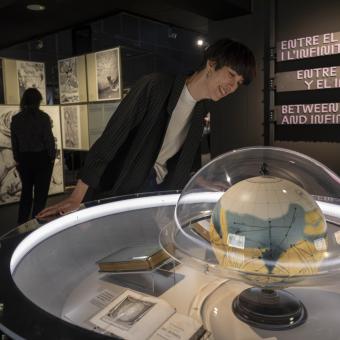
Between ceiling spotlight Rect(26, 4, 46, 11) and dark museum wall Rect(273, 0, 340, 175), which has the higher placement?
ceiling spotlight Rect(26, 4, 46, 11)

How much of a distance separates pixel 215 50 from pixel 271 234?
1.27 meters

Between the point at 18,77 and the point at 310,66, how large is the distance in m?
4.29

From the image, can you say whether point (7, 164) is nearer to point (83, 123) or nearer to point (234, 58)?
point (83, 123)

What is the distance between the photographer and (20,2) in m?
5.14

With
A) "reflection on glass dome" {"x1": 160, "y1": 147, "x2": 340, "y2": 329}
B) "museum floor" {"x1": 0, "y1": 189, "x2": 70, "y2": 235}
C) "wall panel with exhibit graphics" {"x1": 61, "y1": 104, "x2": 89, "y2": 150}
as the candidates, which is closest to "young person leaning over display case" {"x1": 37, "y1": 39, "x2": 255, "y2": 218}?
"reflection on glass dome" {"x1": 160, "y1": 147, "x2": 340, "y2": 329}

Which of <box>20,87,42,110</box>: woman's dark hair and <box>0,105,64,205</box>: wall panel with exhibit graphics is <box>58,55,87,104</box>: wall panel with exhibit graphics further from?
<box>20,87,42,110</box>: woman's dark hair

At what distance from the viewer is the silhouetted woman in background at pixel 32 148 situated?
530cm

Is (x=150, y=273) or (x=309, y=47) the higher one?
(x=309, y=47)

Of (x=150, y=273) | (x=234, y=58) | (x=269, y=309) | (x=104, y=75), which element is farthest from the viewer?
(x=104, y=75)

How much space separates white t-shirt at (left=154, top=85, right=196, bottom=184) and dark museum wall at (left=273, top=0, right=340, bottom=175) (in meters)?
3.27

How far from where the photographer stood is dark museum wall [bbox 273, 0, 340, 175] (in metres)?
4.84

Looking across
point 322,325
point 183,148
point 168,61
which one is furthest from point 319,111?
point 168,61

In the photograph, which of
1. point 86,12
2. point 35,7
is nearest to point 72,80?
point 86,12

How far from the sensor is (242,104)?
571 cm
